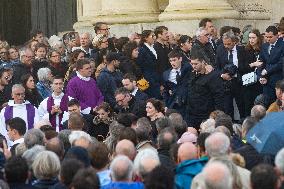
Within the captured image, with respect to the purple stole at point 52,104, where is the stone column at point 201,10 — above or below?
above

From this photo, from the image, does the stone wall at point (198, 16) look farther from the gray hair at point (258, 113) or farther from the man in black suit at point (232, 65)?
the gray hair at point (258, 113)

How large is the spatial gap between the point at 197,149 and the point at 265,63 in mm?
6721

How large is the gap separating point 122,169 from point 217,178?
1.29m

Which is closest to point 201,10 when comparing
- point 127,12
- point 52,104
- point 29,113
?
point 127,12

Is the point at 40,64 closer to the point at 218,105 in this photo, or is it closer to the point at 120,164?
the point at 218,105

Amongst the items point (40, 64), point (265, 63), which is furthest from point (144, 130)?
point (40, 64)

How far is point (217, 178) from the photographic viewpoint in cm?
948

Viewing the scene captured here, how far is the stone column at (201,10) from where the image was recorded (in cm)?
2188

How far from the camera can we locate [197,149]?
12.0 meters

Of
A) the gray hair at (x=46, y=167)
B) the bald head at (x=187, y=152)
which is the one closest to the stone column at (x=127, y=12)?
the bald head at (x=187, y=152)

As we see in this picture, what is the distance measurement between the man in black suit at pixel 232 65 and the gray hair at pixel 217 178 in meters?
8.92

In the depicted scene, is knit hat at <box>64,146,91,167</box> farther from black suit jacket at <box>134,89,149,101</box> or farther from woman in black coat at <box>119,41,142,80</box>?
woman in black coat at <box>119,41,142,80</box>

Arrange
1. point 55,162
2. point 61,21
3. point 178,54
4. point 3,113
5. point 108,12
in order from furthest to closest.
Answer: point 61,21 → point 108,12 → point 178,54 → point 3,113 → point 55,162

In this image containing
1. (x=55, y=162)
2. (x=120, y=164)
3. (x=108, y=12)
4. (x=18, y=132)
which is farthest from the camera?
(x=108, y=12)
